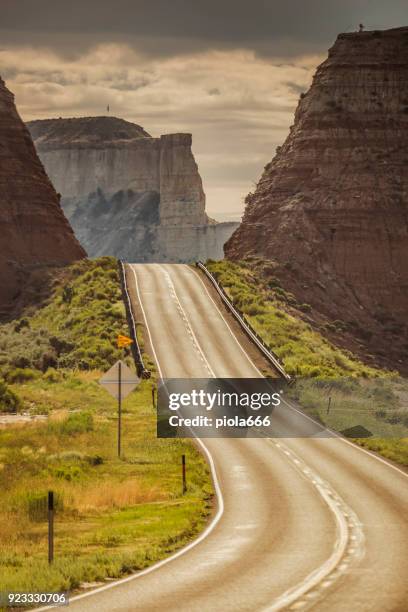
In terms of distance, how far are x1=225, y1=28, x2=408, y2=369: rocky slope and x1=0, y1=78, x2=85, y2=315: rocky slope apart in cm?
1466

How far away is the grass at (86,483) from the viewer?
74.5ft

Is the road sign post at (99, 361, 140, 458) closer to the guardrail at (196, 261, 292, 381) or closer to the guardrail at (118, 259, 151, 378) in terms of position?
the guardrail at (118, 259, 151, 378)

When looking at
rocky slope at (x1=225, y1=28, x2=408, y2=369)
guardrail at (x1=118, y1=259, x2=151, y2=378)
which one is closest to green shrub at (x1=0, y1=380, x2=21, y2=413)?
guardrail at (x1=118, y1=259, x2=151, y2=378)

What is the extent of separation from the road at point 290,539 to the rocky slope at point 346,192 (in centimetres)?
5411

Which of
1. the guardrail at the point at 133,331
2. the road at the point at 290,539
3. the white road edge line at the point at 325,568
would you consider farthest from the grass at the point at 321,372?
the white road edge line at the point at 325,568

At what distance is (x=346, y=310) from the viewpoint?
9806cm

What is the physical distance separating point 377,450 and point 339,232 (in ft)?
216

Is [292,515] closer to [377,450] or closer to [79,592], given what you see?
[79,592]

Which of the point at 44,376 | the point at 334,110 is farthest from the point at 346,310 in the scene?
the point at 44,376

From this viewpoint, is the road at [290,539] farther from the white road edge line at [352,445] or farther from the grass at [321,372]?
the grass at [321,372]
